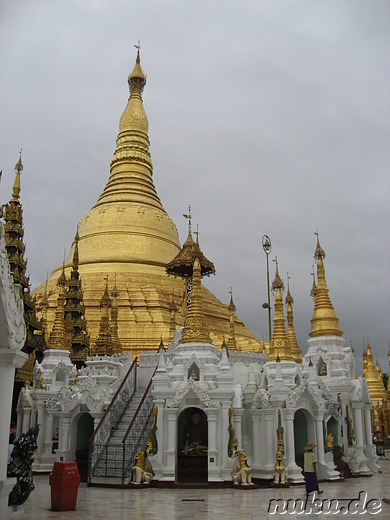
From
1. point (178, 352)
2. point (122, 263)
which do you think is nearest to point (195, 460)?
point (178, 352)

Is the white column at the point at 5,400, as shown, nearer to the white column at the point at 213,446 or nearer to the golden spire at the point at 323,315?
the white column at the point at 213,446

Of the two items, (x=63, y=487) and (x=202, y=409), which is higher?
(x=202, y=409)

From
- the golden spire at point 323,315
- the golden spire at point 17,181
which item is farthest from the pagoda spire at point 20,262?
the golden spire at point 323,315

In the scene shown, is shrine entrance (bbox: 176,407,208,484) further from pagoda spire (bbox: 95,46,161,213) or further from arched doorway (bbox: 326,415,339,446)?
pagoda spire (bbox: 95,46,161,213)

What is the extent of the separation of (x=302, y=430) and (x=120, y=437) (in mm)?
6324

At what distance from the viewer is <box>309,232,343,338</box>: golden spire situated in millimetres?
23156

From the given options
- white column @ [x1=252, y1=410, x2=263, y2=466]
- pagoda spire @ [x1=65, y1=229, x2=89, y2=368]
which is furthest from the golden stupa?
white column @ [x1=252, y1=410, x2=263, y2=466]

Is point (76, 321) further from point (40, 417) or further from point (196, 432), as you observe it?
point (196, 432)

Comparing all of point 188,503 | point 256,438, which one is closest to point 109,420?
point 256,438

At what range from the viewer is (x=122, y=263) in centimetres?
3675

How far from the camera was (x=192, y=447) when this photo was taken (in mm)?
16922

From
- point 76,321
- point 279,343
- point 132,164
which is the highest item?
point 132,164

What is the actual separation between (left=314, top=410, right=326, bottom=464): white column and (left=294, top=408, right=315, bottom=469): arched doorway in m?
0.18

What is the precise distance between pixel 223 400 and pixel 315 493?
377 cm
